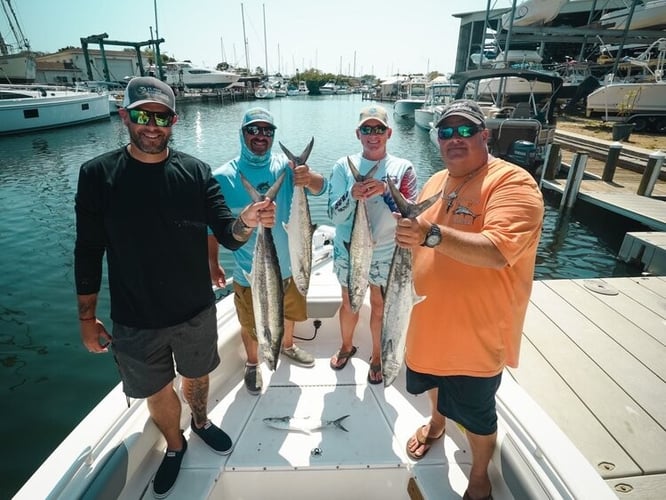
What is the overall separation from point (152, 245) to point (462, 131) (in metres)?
1.70

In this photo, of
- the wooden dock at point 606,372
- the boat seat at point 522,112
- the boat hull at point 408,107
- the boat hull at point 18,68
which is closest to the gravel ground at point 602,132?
the boat seat at point 522,112

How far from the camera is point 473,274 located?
1.74 m

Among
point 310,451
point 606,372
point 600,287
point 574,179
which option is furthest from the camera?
point 574,179

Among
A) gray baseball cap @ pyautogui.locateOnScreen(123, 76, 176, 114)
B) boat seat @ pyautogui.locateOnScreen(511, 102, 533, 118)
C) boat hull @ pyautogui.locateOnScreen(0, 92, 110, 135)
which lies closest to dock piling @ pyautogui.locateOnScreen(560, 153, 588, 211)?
boat seat @ pyautogui.locateOnScreen(511, 102, 533, 118)

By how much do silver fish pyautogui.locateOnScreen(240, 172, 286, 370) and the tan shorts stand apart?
0.57m

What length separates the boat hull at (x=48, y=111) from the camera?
21.1 m

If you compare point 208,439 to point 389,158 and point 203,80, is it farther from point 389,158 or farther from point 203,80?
point 203,80

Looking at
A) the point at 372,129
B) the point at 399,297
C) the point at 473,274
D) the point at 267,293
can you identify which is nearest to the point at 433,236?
the point at 473,274

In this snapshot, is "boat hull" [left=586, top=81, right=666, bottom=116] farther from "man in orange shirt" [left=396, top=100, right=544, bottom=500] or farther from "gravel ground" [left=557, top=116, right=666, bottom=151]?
"man in orange shirt" [left=396, top=100, right=544, bottom=500]

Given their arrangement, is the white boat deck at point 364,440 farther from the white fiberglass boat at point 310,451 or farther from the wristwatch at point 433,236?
the wristwatch at point 433,236

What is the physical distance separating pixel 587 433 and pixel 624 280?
3.37 metres

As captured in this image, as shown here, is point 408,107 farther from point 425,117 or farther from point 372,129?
point 372,129

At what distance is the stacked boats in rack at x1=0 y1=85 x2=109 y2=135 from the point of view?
69.5 feet

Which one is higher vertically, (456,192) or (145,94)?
(145,94)
